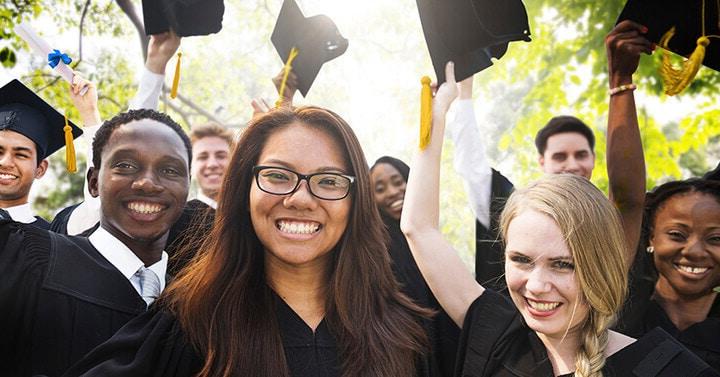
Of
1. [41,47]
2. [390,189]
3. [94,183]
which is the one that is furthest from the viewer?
[390,189]

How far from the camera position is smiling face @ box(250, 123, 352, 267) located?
252 cm

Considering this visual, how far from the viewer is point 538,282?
2.38 metres

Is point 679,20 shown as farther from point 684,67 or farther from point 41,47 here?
point 41,47

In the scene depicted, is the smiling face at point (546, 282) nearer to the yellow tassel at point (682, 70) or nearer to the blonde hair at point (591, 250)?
the blonde hair at point (591, 250)

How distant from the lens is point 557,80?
7.93m

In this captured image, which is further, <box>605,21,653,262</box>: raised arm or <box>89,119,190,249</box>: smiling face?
<box>605,21,653,262</box>: raised arm

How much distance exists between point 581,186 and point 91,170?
206 cm

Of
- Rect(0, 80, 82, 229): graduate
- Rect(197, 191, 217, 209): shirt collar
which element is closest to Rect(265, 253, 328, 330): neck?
Rect(0, 80, 82, 229): graduate

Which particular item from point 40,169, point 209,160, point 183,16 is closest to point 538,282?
point 183,16

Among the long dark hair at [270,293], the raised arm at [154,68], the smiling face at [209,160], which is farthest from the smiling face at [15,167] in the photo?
the long dark hair at [270,293]

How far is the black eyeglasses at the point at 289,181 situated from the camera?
8.31 ft

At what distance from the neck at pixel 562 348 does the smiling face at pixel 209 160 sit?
128 inches

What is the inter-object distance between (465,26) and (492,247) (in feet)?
4.12

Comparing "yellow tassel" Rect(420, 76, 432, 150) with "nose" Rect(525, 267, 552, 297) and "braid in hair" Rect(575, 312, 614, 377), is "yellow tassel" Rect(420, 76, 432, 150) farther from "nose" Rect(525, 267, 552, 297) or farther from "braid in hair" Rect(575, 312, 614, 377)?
"braid in hair" Rect(575, 312, 614, 377)
